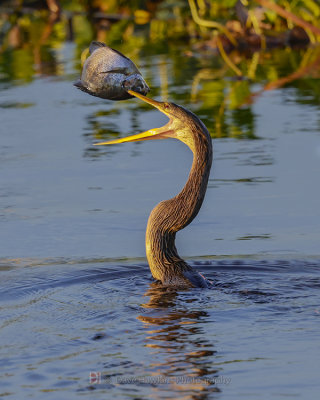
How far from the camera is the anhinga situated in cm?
684

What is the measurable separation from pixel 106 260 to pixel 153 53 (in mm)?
12570

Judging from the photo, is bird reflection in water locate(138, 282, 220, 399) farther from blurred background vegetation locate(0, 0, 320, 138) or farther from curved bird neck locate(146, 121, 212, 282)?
blurred background vegetation locate(0, 0, 320, 138)

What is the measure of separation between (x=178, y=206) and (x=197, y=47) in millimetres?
14081

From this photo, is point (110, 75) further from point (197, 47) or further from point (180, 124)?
point (197, 47)

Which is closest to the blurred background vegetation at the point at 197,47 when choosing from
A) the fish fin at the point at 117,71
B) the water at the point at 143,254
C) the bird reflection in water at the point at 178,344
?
the water at the point at 143,254

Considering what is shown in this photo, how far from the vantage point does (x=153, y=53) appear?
64.2ft

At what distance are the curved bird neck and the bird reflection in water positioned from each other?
0.19 metres

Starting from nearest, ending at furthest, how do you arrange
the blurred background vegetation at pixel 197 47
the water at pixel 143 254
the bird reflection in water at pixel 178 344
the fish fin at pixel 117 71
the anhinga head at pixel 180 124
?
1. the bird reflection in water at pixel 178 344
2. the water at pixel 143 254
3. the fish fin at pixel 117 71
4. the anhinga head at pixel 180 124
5. the blurred background vegetation at pixel 197 47

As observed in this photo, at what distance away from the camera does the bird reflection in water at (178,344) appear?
502cm

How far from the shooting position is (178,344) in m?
5.58

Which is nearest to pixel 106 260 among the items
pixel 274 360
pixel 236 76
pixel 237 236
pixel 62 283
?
pixel 62 283

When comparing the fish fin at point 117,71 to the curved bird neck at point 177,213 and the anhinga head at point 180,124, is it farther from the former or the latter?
the curved bird neck at point 177,213

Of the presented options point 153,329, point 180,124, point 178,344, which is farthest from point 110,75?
point 178,344

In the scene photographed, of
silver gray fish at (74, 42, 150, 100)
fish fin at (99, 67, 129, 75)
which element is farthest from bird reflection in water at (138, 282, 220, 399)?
fish fin at (99, 67, 129, 75)
